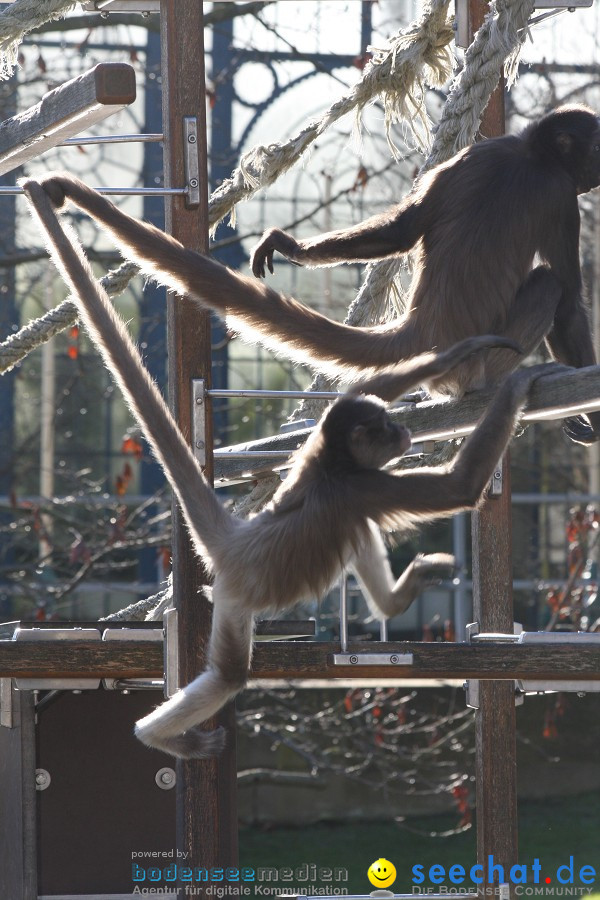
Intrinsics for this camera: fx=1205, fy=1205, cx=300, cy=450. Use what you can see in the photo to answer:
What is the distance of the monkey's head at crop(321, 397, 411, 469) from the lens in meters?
3.08

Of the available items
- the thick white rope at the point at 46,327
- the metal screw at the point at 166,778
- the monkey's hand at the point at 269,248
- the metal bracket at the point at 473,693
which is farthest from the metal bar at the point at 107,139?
the metal bracket at the point at 473,693

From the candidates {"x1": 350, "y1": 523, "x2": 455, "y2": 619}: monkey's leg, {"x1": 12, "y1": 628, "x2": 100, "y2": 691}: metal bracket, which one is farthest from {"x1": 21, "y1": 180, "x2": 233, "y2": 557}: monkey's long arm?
{"x1": 350, "y1": 523, "x2": 455, "y2": 619}: monkey's leg

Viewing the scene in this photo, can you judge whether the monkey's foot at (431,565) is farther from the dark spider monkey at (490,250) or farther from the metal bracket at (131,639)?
the metal bracket at (131,639)

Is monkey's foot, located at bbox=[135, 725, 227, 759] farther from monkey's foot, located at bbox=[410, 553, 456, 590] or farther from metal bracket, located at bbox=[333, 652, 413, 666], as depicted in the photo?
monkey's foot, located at bbox=[410, 553, 456, 590]

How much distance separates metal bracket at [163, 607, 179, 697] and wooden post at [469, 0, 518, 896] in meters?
1.53

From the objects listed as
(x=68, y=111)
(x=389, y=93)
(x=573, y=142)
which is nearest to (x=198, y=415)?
(x=68, y=111)

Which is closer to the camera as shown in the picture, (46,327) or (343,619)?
(343,619)

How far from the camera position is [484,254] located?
12.6 feet

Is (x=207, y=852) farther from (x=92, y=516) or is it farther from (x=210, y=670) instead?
(x=92, y=516)

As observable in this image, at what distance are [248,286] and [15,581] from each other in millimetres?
5197

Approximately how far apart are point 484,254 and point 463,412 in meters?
0.53

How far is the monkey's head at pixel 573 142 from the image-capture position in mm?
3854

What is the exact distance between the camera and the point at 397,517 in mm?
3197

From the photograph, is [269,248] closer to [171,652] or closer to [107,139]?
[107,139]
